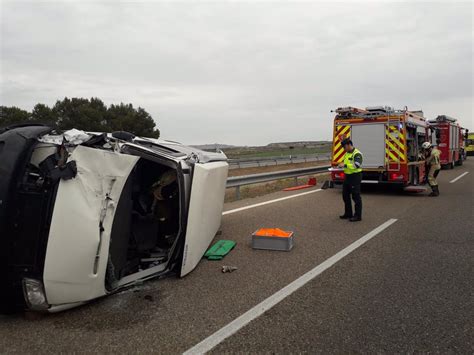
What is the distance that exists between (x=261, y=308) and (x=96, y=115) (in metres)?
44.8

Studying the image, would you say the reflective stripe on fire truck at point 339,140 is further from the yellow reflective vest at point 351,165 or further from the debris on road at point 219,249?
the debris on road at point 219,249

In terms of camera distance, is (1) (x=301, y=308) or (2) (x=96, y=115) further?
(2) (x=96, y=115)

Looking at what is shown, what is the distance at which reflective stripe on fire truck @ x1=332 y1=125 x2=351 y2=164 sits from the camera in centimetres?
1215

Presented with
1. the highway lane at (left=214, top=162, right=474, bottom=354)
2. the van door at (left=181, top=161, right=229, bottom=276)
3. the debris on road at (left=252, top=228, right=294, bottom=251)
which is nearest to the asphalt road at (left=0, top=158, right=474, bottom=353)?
the highway lane at (left=214, top=162, right=474, bottom=354)

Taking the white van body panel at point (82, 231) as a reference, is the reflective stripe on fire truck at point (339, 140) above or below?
above

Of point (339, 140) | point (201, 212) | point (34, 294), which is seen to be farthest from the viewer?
point (339, 140)

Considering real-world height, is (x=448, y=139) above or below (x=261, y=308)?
above

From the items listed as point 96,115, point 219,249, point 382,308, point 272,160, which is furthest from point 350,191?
point 96,115

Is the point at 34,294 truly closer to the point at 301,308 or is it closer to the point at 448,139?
the point at 301,308

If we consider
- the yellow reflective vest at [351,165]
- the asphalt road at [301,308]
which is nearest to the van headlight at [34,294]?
the asphalt road at [301,308]

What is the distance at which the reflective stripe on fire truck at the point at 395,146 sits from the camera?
11289 mm

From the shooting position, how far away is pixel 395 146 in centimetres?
1136

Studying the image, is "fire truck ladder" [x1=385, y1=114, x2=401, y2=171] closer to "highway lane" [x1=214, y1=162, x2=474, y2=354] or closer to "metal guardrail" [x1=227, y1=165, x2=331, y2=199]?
"metal guardrail" [x1=227, y1=165, x2=331, y2=199]

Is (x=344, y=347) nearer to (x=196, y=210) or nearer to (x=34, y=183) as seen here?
(x=196, y=210)
